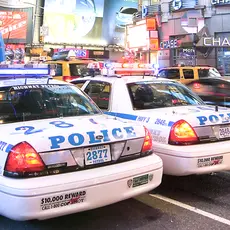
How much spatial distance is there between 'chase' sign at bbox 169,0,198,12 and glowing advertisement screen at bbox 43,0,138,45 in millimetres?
14428

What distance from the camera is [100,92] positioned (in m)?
6.00

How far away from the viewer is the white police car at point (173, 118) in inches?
180

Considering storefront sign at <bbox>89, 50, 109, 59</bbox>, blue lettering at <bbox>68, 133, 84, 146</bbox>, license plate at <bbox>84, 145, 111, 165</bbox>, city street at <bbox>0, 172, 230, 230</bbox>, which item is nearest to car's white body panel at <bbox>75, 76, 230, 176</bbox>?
city street at <bbox>0, 172, 230, 230</bbox>

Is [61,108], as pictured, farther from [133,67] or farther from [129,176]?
[133,67]

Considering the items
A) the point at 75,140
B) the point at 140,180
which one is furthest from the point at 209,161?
the point at 75,140

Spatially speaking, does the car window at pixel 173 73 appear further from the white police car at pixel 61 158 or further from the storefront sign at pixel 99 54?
the storefront sign at pixel 99 54

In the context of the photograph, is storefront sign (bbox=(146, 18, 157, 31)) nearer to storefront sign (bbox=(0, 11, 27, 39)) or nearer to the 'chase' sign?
the 'chase' sign

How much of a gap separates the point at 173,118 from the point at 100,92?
1.63 m

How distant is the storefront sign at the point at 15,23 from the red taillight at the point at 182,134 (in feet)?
106

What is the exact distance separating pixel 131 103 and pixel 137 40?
22.7 meters

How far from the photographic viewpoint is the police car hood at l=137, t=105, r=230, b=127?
469 centimetres

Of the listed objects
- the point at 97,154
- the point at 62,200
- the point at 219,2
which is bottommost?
the point at 62,200

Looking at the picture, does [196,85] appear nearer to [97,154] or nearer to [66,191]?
[97,154]

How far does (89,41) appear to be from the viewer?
37.2 meters
